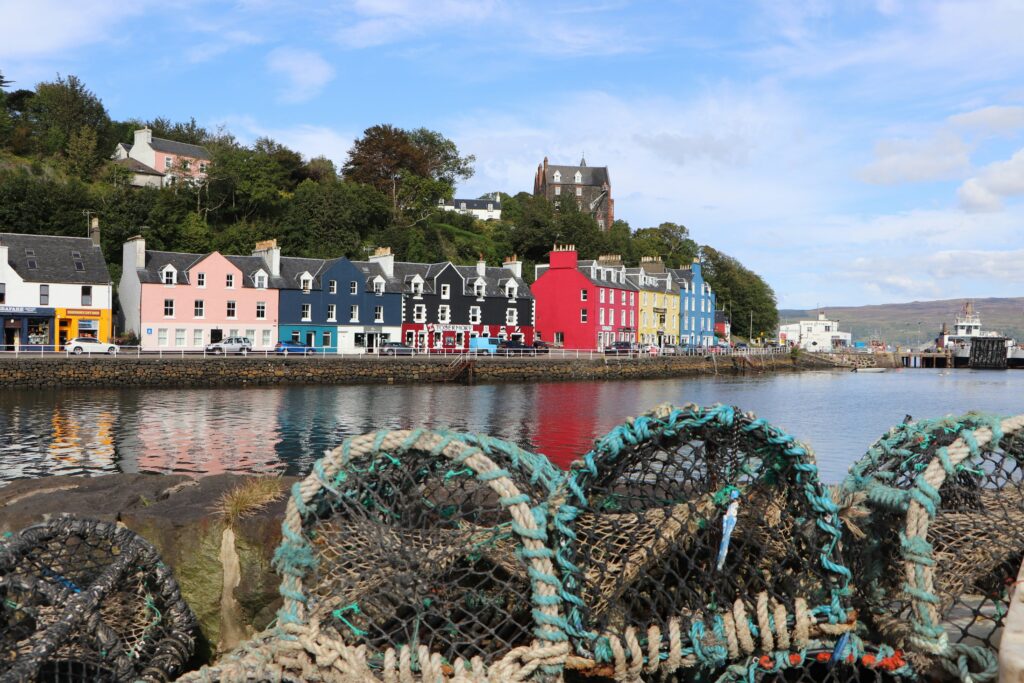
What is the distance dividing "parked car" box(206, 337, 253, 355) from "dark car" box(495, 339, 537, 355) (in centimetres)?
1576

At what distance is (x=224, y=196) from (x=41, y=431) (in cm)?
4654

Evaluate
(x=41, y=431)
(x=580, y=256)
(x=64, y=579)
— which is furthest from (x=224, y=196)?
(x=64, y=579)

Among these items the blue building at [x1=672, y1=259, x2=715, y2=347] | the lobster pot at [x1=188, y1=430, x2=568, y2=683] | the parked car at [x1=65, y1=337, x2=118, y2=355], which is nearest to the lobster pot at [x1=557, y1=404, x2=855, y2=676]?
the lobster pot at [x1=188, y1=430, x2=568, y2=683]

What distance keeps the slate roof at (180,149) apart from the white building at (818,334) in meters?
86.2

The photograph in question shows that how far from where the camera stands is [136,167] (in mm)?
70312

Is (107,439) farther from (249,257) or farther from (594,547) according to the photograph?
(249,257)

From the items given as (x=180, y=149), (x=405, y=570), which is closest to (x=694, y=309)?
(x=180, y=149)

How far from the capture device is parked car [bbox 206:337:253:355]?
4522 centimetres

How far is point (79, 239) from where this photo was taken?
46.6m

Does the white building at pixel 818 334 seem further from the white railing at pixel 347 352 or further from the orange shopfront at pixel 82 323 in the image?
the orange shopfront at pixel 82 323

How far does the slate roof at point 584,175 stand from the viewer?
113 metres

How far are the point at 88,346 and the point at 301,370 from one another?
10497mm

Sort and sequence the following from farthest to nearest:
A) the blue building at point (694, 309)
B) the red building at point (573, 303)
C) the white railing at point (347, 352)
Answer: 1. the blue building at point (694, 309)
2. the red building at point (573, 303)
3. the white railing at point (347, 352)

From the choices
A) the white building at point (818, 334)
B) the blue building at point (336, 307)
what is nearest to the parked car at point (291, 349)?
the blue building at point (336, 307)
